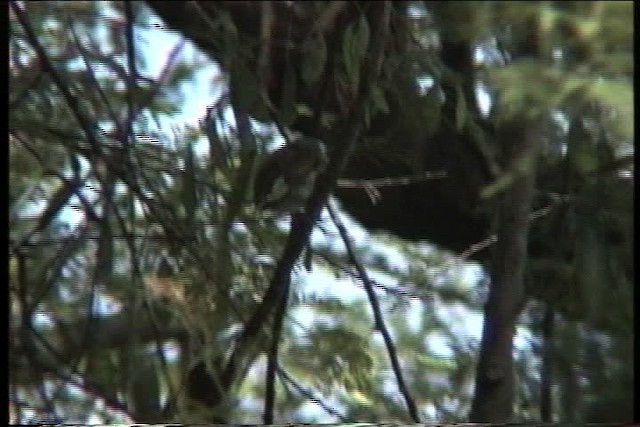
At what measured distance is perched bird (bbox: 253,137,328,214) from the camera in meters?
0.66

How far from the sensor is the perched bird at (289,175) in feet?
2.18

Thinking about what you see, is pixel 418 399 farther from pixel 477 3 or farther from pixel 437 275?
pixel 477 3

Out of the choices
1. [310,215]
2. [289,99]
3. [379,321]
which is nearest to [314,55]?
[289,99]

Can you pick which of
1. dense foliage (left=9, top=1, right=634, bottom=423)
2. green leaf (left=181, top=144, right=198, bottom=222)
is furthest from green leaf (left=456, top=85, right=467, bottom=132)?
green leaf (left=181, top=144, right=198, bottom=222)

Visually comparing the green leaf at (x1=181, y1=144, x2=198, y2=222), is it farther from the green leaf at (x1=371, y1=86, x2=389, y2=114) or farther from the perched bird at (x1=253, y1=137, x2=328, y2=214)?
the green leaf at (x1=371, y1=86, x2=389, y2=114)

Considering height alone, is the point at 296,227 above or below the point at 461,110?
below

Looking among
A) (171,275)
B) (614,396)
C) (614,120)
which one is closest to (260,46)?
(171,275)

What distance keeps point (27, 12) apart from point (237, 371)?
1.27 ft

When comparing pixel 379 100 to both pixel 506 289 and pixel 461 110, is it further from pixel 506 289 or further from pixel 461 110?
pixel 506 289

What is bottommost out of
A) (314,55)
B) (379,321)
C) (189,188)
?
(379,321)

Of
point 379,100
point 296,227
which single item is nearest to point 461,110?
point 379,100

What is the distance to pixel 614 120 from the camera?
0.65 metres

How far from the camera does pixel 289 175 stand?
663 millimetres

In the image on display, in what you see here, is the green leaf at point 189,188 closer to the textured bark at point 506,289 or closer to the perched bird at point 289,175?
the perched bird at point 289,175
